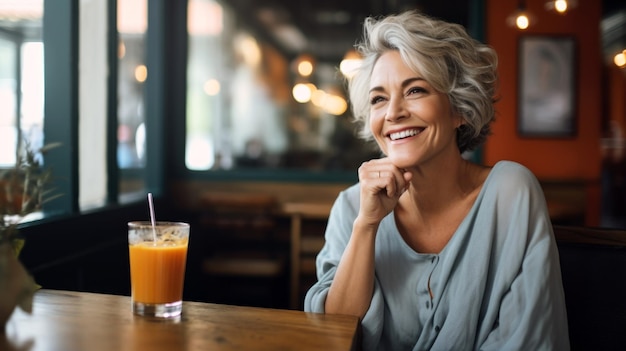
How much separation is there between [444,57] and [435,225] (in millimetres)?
433

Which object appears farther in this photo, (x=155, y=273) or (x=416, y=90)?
(x=416, y=90)

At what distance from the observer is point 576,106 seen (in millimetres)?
4738

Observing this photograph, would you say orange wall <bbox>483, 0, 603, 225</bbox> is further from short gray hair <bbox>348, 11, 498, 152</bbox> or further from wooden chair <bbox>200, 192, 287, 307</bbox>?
short gray hair <bbox>348, 11, 498, 152</bbox>

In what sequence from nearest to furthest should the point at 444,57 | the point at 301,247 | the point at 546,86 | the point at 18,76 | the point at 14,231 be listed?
the point at 14,231 < the point at 444,57 < the point at 18,76 < the point at 301,247 < the point at 546,86

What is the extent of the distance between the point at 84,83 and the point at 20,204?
1.86 meters

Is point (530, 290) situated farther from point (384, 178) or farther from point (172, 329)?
point (172, 329)

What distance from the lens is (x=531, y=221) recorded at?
4.58 feet

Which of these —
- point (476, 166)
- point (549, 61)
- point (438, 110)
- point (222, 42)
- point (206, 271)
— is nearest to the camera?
point (438, 110)

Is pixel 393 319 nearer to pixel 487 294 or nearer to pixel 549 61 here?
pixel 487 294

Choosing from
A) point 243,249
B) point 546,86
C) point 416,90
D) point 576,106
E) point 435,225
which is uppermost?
point 546,86

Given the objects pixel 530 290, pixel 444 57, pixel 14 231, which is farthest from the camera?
pixel 444 57

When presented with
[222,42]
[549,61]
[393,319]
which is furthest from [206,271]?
[222,42]

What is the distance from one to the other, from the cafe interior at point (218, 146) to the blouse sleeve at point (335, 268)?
0.46 meters

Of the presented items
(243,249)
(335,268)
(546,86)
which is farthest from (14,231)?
(546,86)
